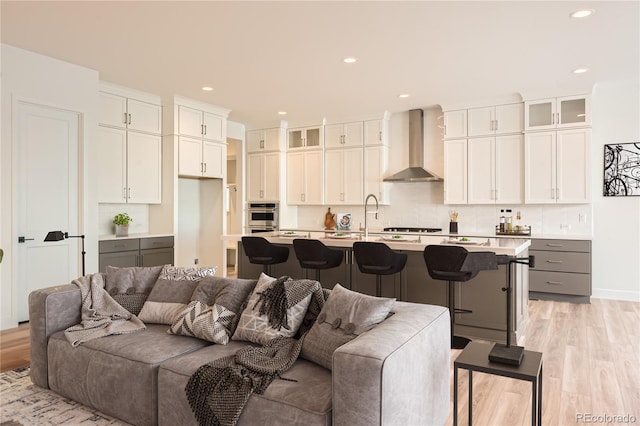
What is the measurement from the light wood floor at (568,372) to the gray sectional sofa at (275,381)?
0.56 metres

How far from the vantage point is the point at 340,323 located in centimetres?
216

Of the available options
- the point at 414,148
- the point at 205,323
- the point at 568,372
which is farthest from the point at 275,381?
the point at 414,148

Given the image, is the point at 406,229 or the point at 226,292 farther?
the point at 406,229

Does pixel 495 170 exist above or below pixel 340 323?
above

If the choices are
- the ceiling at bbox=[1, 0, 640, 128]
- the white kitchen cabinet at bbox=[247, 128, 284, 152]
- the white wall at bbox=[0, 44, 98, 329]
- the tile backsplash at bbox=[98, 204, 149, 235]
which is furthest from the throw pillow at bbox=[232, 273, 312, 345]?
the white kitchen cabinet at bbox=[247, 128, 284, 152]

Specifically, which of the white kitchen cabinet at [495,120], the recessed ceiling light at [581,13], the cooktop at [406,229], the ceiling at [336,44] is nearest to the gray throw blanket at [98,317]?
the ceiling at [336,44]

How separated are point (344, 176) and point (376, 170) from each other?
567mm

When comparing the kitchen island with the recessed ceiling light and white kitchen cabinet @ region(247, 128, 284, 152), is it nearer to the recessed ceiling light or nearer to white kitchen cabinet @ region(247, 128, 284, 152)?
the recessed ceiling light

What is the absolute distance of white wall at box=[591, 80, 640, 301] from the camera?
5.43m

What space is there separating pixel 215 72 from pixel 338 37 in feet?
5.63

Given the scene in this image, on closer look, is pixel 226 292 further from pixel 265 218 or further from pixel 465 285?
pixel 265 218

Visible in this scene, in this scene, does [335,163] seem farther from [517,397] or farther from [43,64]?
[517,397]

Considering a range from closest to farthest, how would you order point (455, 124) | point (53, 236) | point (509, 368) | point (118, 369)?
point (509, 368)
point (118, 369)
point (53, 236)
point (455, 124)

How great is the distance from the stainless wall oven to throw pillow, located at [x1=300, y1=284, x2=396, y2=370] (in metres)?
5.46
